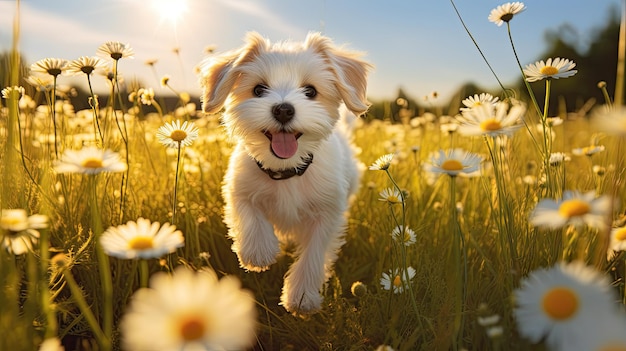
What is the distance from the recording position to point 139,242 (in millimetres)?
1312

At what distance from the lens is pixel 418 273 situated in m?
2.20

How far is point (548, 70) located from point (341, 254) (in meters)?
Result: 1.68

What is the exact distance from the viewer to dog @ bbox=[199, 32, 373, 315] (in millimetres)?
2604

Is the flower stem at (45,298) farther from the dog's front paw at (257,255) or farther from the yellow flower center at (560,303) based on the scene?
the dog's front paw at (257,255)

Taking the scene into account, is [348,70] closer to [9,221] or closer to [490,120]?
[490,120]

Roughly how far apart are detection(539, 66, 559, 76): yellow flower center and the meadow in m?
0.01

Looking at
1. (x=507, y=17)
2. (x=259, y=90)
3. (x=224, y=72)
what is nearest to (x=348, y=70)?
(x=259, y=90)

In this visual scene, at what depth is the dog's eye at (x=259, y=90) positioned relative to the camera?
111 inches

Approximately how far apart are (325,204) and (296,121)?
62 cm

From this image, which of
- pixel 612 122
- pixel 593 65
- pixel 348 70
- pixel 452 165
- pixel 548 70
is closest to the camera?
pixel 612 122

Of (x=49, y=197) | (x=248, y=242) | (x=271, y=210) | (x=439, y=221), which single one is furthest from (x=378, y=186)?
(x=49, y=197)

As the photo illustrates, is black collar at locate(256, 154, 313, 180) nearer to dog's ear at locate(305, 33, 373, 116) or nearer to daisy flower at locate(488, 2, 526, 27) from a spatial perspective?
dog's ear at locate(305, 33, 373, 116)

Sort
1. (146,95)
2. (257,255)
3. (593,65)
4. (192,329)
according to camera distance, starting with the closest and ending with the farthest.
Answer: (192,329), (257,255), (146,95), (593,65)

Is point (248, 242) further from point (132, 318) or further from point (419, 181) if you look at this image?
point (132, 318)
